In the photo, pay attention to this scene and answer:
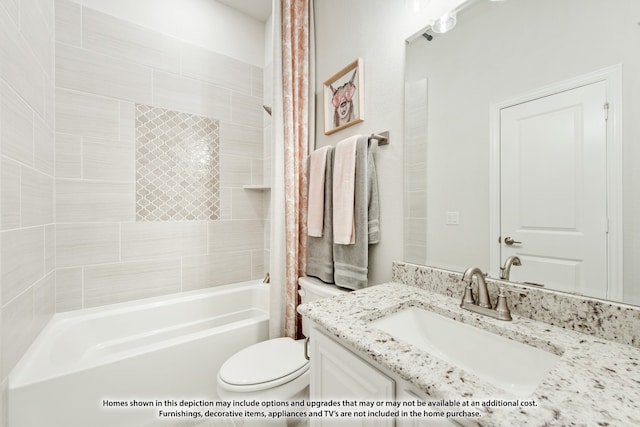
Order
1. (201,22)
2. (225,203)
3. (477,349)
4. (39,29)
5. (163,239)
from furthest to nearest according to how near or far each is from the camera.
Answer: (225,203) < (201,22) < (163,239) < (39,29) < (477,349)

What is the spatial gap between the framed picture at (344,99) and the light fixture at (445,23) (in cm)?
38

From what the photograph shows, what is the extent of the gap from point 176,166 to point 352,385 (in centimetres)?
178

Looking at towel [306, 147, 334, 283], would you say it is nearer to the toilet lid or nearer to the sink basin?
the toilet lid

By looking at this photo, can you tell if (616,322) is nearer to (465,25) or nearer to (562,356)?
(562,356)

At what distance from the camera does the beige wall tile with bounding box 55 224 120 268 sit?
4.84 ft

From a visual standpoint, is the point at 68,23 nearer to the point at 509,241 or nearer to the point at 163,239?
the point at 163,239

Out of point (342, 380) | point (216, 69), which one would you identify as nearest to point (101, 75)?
point (216, 69)

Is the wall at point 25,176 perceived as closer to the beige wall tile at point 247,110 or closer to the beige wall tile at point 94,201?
the beige wall tile at point 94,201

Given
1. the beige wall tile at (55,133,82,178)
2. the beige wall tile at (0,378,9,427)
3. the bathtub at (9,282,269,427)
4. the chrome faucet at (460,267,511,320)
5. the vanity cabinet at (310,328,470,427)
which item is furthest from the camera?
the beige wall tile at (55,133,82,178)

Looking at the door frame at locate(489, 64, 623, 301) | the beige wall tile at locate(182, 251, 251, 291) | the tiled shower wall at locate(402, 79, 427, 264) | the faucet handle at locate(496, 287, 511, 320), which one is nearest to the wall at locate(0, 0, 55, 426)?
the beige wall tile at locate(182, 251, 251, 291)

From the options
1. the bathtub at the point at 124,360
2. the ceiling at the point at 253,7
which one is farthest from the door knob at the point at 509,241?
the ceiling at the point at 253,7

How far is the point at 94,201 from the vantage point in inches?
61.1

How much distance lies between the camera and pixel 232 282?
2.08 metres

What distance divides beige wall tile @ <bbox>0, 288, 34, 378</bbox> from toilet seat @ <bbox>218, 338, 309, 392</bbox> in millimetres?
763
